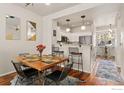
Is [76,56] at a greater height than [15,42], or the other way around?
[15,42]

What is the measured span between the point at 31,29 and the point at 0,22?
319 mm

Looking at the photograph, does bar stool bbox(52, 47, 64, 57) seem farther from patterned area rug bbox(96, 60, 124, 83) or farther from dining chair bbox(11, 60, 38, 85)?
patterned area rug bbox(96, 60, 124, 83)

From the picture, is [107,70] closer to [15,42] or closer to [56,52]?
[56,52]

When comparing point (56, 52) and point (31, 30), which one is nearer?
point (31, 30)

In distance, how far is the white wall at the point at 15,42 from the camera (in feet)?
3.65

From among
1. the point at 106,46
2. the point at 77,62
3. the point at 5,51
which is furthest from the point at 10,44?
the point at 106,46

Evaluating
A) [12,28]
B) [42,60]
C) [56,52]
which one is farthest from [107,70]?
[12,28]

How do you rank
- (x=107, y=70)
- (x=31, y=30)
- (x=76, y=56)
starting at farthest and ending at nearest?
(x=76, y=56)
(x=107, y=70)
(x=31, y=30)

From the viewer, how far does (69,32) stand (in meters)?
1.36

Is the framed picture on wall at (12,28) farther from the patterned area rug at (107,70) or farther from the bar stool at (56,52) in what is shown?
the patterned area rug at (107,70)

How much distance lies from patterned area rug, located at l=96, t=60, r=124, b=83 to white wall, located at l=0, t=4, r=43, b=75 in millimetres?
832

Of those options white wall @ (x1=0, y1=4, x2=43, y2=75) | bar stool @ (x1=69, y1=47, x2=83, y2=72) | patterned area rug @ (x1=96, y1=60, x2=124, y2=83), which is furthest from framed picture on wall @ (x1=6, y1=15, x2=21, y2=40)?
patterned area rug @ (x1=96, y1=60, x2=124, y2=83)

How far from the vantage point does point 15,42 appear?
3.92 ft

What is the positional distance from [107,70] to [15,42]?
1.14 meters
